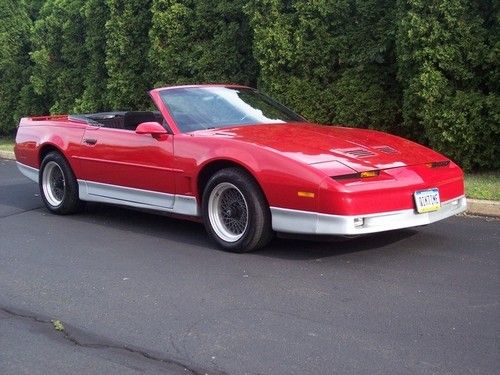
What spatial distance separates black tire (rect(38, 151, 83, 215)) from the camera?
307 inches

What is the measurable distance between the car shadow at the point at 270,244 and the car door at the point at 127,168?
0.36 m

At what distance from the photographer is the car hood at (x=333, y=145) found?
5625mm

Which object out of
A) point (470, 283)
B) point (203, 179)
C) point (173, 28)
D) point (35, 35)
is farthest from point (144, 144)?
point (35, 35)

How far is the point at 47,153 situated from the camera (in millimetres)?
8180

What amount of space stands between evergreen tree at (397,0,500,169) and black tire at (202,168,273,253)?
3905 millimetres

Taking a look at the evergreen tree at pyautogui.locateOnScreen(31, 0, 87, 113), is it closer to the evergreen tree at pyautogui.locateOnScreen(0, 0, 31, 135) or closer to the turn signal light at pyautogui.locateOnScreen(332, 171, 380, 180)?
the evergreen tree at pyautogui.locateOnScreen(0, 0, 31, 135)

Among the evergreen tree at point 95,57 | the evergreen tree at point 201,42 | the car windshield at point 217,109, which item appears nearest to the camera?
the car windshield at point 217,109

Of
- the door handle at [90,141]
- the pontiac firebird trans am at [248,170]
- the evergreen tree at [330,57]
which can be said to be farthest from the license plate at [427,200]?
the evergreen tree at [330,57]

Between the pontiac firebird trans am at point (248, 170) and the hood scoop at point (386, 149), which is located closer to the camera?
the pontiac firebird trans am at point (248, 170)

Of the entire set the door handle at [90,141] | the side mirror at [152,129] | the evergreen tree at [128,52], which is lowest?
the door handle at [90,141]

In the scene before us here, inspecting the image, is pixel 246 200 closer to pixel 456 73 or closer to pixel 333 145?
pixel 333 145

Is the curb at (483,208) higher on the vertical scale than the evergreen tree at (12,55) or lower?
lower

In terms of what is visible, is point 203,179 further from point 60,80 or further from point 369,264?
point 60,80

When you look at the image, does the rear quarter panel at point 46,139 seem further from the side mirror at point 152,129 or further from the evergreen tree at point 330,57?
the evergreen tree at point 330,57
